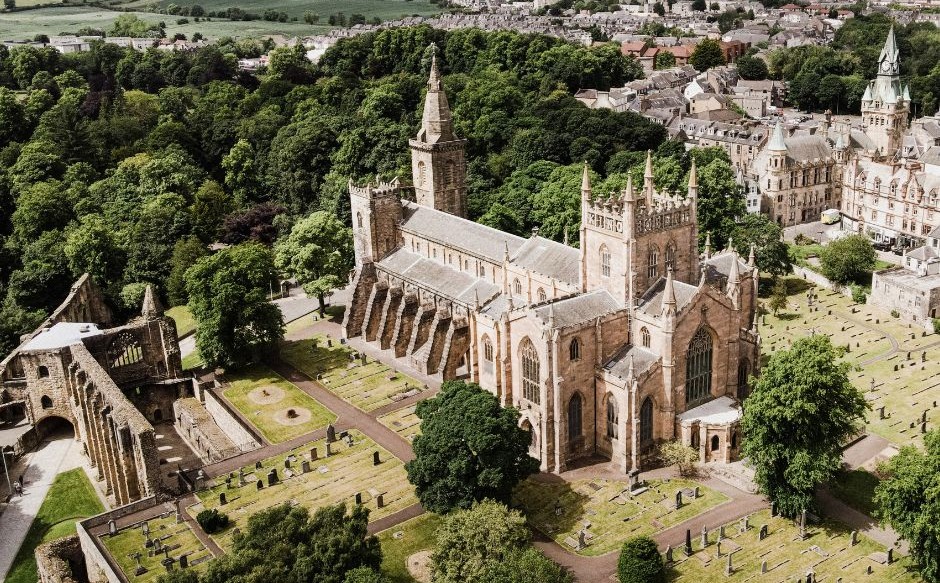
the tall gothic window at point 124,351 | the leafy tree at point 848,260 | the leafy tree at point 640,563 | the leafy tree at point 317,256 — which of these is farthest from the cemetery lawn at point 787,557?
the leafy tree at point 317,256

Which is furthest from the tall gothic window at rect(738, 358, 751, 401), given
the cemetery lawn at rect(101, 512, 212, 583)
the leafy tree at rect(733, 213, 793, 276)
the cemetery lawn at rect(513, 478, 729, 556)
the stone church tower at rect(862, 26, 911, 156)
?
the stone church tower at rect(862, 26, 911, 156)

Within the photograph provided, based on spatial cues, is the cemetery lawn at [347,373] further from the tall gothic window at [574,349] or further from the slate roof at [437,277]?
the tall gothic window at [574,349]

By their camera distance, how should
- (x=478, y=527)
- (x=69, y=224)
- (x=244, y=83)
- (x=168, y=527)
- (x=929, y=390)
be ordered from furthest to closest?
(x=244, y=83), (x=69, y=224), (x=929, y=390), (x=168, y=527), (x=478, y=527)

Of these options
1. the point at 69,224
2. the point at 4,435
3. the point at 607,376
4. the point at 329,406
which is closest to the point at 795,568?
the point at 607,376

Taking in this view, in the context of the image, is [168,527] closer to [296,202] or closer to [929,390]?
[929,390]

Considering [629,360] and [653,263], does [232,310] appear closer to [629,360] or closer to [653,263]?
[629,360]
